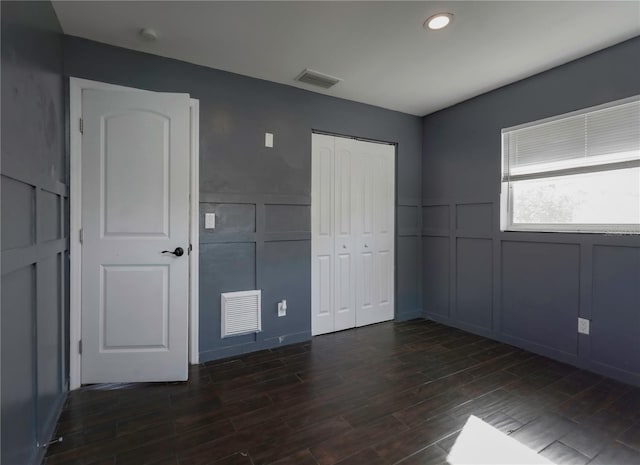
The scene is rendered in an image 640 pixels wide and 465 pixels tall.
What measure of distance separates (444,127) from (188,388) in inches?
145

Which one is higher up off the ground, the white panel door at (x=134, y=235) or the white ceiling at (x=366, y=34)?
the white ceiling at (x=366, y=34)

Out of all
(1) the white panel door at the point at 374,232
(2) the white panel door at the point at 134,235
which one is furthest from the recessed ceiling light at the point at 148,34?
(1) the white panel door at the point at 374,232

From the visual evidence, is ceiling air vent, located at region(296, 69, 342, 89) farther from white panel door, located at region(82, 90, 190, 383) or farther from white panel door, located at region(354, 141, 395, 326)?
white panel door, located at region(82, 90, 190, 383)

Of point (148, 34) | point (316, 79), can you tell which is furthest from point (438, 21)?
point (148, 34)

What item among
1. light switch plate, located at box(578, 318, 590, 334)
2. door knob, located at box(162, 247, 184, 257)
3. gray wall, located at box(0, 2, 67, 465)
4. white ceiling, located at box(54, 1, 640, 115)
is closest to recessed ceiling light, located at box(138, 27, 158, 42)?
white ceiling, located at box(54, 1, 640, 115)

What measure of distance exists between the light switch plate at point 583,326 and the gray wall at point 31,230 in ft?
11.8

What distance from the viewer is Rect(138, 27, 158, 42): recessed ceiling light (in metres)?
2.18

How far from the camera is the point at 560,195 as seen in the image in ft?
9.18

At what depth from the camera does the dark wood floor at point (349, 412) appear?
1636mm

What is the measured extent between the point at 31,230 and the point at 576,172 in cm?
373

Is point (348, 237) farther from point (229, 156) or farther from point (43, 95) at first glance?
point (43, 95)

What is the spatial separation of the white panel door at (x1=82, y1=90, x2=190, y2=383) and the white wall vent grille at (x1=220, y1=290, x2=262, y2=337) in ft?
1.34

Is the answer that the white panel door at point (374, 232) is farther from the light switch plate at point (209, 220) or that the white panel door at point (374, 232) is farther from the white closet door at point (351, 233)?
the light switch plate at point (209, 220)

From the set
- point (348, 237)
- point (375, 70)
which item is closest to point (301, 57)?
point (375, 70)
